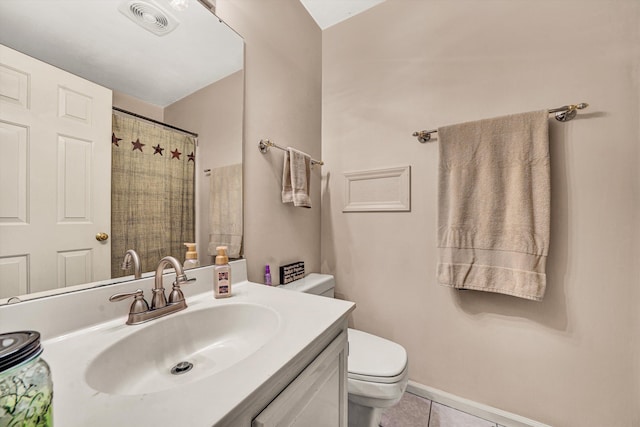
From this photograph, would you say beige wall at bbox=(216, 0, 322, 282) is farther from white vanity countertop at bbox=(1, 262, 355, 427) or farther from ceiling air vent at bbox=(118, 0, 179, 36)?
white vanity countertop at bbox=(1, 262, 355, 427)

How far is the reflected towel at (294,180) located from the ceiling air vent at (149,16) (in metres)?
0.69

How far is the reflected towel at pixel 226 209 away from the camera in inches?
40.4

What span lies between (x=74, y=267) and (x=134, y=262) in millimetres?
133

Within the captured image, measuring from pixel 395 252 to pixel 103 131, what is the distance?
1.40 m

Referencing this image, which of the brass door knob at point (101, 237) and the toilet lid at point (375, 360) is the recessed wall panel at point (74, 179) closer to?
the brass door knob at point (101, 237)

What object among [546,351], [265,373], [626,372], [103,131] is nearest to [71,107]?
[103,131]

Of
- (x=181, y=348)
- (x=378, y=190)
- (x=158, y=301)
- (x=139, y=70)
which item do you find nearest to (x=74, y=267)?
(x=158, y=301)

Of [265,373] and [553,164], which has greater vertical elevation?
[553,164]

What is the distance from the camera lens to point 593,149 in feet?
3.45

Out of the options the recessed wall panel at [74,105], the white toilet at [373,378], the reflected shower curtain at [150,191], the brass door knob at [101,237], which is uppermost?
the recessed wall panel at [74,105]

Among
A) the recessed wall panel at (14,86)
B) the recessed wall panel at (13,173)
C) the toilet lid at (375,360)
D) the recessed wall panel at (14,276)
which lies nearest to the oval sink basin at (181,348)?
the recessed wall panel at (14,276)

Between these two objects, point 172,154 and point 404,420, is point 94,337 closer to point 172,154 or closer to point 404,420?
point 172,154

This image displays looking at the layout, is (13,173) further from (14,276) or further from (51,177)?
(14,276)

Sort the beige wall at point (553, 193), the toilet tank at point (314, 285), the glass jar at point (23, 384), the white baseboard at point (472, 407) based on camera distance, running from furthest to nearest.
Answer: the toilet tank at point (314, 285), the white baseboard at point (472, 407), the beige wall at point (553, 193), the glass jar at point (23, 384)
